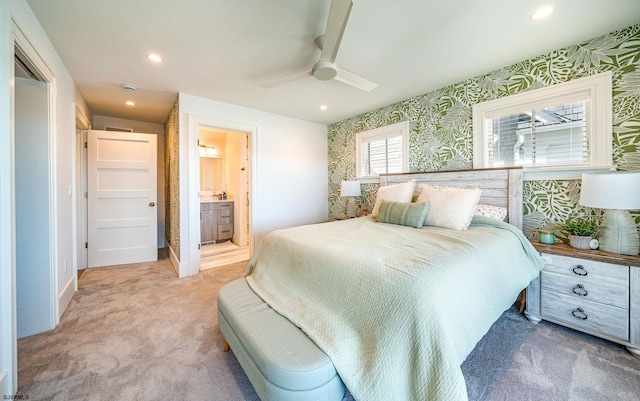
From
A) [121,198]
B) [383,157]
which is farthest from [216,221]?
[383,157]

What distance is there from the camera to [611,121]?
1952 mm

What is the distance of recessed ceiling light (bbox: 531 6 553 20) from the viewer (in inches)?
65.1

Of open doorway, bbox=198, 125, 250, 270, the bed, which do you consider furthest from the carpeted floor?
open doorway, bbox=198, 125, 250, 270

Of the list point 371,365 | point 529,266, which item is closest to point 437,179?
point 529,266

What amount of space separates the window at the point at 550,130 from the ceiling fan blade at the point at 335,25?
1937mm

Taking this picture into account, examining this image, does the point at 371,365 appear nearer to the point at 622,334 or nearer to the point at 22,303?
the point at 622,334

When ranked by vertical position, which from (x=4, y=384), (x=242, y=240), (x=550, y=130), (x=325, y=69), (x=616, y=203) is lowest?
(x=4, y=384)

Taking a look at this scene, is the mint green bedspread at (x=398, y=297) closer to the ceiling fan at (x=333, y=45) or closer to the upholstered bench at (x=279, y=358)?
the upholstered bench at (x=279, y=358)

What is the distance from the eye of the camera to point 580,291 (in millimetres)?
1786

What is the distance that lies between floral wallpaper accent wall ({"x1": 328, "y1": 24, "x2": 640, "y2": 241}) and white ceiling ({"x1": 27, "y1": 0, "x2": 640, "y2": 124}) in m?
0.12

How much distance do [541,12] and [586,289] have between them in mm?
2066

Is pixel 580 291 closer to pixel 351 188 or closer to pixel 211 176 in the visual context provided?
pixel 351 188

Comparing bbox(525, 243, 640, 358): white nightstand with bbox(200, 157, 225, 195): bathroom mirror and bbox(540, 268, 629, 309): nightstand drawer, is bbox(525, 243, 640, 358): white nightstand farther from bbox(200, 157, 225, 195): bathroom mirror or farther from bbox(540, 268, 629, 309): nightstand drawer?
bbox(200, 157, 225, 195): bathroom mirror

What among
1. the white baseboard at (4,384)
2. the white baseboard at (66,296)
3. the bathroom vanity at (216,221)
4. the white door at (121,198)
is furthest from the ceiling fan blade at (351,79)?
the bathroom vanity at (216,221)
